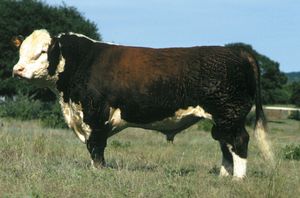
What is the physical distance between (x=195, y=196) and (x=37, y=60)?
3588mm

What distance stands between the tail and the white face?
295 centimetres

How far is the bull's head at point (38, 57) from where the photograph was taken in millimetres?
8969

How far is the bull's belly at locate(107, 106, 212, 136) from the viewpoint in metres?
8.75

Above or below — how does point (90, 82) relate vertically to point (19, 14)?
below

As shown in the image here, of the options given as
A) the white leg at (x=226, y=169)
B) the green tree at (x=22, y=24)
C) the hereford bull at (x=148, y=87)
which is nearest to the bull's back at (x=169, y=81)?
the hereford bull at (x=148, y=87)

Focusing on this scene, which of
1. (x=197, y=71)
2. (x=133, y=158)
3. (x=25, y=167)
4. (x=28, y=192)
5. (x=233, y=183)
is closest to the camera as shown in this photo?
(x=28, y=192)

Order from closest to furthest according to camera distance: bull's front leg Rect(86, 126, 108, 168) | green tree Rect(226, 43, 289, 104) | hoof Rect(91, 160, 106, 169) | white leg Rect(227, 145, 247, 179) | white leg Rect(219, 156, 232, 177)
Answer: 1. white leg Rect(227, 145, 247, 179)
2. hoof Rect(91, 160, 106, 169)
3. bull's front leg Rect(86, 126, 108, 168)
4. white leg Rect(219, 156, 232, 177)
5. green tree Rect(226, 43, 289, 104)

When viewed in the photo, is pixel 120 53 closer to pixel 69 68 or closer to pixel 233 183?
pixel 69 68

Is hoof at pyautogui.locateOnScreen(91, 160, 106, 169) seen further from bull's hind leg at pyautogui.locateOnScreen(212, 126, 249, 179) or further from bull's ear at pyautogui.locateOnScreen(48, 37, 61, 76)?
bull's hind leg at pyautogui.locateOnScreen(212, 126, 249, 179)

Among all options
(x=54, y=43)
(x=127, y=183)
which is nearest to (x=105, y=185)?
(x=127, y=183)

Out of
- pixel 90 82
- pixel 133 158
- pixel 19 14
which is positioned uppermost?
pixel 19 14

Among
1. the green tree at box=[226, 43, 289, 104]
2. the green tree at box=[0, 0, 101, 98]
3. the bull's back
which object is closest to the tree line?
the green tree at box=[0, 0, 101, 98]

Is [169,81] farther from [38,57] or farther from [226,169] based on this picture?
[38,57]

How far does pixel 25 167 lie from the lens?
8180 mm
